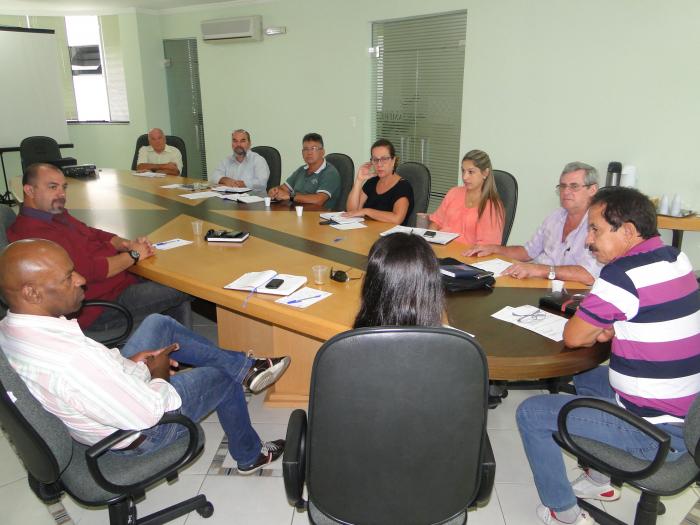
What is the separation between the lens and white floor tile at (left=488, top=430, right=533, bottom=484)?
2213mm


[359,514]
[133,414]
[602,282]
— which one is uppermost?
[602,282]

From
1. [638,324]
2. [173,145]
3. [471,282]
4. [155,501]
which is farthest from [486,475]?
[173,145]

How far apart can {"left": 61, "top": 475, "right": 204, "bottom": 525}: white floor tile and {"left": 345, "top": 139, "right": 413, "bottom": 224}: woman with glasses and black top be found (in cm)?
196

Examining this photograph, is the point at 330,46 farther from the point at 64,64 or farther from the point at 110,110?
the point at 64,64

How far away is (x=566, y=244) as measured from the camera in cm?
263

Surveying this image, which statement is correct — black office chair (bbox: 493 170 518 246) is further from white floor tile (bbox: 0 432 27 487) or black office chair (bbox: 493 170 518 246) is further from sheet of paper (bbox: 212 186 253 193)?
white floor tile (bbox: 0 432 27 487)

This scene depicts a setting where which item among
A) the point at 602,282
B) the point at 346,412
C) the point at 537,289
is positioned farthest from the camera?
the point at 537,289

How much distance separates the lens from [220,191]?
450 cm

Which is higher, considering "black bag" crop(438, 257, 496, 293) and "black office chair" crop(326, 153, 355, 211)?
"black office chair" crop(326, 153, 355, 211)

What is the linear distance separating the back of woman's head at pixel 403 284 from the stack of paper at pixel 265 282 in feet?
2.89

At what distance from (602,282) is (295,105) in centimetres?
592

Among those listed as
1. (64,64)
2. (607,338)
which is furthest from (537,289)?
(64,64)

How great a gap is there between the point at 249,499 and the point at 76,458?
75cm

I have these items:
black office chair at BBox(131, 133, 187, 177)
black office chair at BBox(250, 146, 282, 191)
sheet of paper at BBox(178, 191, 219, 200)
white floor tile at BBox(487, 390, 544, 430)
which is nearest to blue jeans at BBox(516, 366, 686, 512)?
white floor tile at BBox(487, 390, 544, 430)
